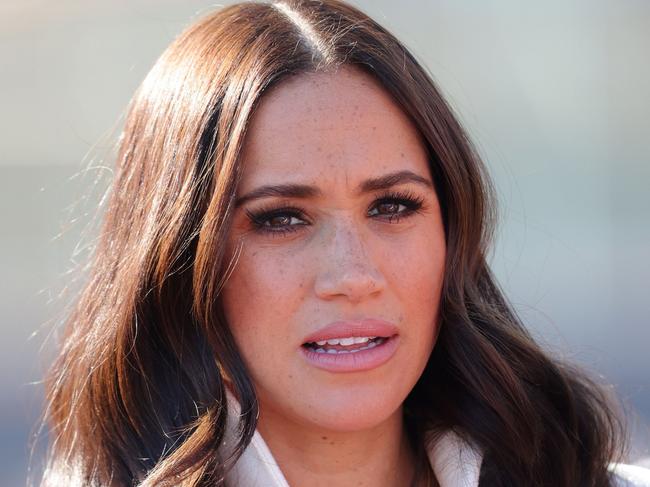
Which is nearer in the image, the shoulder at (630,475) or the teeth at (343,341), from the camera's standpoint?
the teeth at (343,341)

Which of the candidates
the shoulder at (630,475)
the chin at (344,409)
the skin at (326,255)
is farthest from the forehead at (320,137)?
the shoulder at (630,475)

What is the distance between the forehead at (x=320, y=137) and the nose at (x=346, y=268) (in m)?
0.10

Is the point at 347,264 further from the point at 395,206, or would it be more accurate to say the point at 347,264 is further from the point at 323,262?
the point at 395,206

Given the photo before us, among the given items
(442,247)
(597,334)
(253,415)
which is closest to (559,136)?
(597,334)

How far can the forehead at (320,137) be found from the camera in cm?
210

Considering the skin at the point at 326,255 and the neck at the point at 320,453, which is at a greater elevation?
the skin at the point at 326,255

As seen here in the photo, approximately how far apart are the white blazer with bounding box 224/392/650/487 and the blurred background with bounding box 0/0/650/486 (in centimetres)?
214

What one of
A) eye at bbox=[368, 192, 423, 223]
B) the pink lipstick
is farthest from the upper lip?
eye at bbox=[368, 192, 423, 223]

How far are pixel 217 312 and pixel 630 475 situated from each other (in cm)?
99

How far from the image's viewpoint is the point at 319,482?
226 cm

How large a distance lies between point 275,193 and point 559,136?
3089 mm

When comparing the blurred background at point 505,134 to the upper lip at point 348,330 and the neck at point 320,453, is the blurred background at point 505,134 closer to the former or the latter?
the neck at point 320,453

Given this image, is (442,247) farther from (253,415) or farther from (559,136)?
(559,136)

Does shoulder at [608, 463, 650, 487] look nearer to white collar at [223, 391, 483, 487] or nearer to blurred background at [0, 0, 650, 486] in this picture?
white collar at [223, 391, 483, 487]
